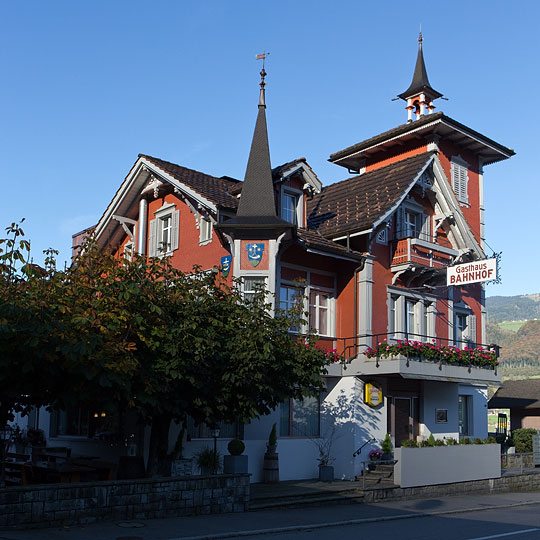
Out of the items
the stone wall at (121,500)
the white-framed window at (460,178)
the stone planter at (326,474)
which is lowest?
the stone planter at (326,474)

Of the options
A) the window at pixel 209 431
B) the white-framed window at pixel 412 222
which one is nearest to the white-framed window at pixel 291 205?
the white-framed window at pixel 412 222

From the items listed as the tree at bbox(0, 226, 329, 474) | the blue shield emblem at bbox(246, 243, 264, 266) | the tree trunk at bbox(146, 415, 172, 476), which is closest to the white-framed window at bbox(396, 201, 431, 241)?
the blue shield emblem at bbox(246, 243, 264, 266)

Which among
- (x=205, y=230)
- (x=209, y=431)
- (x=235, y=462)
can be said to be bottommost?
(x=235, y=462)

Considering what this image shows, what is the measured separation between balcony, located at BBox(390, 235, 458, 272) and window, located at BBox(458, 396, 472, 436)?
18.8 feet

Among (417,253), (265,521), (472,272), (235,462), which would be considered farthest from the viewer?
(417,253)

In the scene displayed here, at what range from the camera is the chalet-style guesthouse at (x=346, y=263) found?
73.6 ft

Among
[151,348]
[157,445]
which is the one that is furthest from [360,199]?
[151,348]

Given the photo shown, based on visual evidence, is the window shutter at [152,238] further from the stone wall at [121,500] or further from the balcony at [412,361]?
the stone wall at [121,500]

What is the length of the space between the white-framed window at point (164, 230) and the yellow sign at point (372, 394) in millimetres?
8226

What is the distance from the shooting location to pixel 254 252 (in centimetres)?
2194

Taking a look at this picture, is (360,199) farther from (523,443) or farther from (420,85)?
(523,443)

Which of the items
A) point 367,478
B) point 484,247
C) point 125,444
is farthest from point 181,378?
point 484,247

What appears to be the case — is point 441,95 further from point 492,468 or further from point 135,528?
point 135,528

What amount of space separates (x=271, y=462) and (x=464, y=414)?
34.6ft
